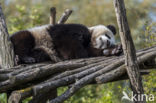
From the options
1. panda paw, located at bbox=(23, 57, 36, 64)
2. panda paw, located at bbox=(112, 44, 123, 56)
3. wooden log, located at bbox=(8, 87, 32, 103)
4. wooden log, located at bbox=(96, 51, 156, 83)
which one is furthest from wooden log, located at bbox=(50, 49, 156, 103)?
panda paw, located at bbox=(23, 57, 36, 64)

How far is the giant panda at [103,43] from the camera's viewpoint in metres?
5.07

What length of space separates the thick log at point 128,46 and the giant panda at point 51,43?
150 centimetres

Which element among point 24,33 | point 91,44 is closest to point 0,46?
point 24,33

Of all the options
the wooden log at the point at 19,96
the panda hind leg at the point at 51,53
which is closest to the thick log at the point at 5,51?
the panda hind leg at the point at 51,53

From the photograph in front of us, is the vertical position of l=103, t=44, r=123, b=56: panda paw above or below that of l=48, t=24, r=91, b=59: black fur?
below

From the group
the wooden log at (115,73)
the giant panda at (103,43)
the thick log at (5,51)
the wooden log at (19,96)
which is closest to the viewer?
the wooden log at (19,96)

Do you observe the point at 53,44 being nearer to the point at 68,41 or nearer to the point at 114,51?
the point at 68,41

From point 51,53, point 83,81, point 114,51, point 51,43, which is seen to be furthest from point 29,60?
point 114,51

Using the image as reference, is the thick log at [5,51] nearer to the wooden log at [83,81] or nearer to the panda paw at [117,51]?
the wooden log at [83,81]

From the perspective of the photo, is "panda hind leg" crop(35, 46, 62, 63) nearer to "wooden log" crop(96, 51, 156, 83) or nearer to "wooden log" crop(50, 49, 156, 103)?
"wooden log" crop(50, 49, 156, 103)

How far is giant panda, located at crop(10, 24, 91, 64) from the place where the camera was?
4953mm

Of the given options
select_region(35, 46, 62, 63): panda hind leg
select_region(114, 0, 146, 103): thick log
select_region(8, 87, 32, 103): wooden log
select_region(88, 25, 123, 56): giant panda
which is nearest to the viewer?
select_region(8, 87, 32, 103): wooden log

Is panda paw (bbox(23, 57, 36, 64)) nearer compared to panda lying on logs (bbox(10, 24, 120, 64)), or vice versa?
panda paw (bbox(23, 57, 36, 64))

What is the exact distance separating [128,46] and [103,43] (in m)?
2.05
